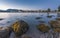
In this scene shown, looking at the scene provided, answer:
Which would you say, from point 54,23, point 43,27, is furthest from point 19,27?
point 54,23

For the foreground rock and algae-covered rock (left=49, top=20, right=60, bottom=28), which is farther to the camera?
algae-covered rock (left=49, top=20, right=60, bottom=28)

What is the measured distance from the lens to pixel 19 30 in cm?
341

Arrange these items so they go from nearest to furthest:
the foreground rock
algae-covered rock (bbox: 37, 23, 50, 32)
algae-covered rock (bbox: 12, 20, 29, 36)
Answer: the foreground rock < algae-covered rock (bbox: 12, 20, 29, 36) < algae-covered rock (bbox: 37, 23, 50, 32)

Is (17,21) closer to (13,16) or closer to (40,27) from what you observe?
(13,16)

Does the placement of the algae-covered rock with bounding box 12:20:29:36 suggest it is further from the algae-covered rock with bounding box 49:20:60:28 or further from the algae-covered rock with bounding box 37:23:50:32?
the algae-covered rock with bounding box 49:20:60:28

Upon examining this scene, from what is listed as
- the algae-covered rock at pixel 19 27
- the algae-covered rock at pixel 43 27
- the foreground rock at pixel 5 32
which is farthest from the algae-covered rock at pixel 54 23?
the foreground rock at pixel 5 32

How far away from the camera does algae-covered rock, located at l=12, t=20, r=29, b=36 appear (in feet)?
11.2

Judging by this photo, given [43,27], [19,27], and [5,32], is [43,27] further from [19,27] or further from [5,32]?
[5,32]

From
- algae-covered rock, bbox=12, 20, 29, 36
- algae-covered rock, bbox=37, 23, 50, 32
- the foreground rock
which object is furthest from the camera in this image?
algae-covered rock, bbox=37, 23, 50, 32

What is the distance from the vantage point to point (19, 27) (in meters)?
3.43

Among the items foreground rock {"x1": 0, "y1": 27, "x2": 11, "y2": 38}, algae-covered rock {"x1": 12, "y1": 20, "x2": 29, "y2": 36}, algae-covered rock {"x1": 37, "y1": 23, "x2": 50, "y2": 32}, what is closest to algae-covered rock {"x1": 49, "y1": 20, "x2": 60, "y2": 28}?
algae-covered rock {"x1": 37, "y1": 23, "x2": 50, "y2": 32}

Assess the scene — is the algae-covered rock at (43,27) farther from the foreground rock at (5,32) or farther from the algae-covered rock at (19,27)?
the foreground rock at (5,32)

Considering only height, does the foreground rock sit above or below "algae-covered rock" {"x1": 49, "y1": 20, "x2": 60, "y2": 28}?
below

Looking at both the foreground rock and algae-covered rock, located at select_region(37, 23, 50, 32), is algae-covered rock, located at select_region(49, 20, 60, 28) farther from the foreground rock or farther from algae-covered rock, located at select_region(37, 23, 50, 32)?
the foreground rock
